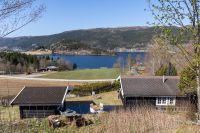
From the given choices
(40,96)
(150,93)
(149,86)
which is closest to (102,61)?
(149,86)

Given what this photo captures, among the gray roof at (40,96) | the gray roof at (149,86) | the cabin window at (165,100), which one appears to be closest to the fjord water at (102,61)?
the gray roof at (149,86)

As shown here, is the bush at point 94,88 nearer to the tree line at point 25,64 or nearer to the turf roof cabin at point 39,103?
the turf roof cabin at point 39,103

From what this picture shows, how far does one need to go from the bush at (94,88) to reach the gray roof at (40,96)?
10.1 metres

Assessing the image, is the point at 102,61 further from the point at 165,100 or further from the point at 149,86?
the point at 165,100

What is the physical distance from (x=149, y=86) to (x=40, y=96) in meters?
9.94

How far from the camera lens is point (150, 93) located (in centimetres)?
2536

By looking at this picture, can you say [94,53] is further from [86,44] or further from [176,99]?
[176,99]

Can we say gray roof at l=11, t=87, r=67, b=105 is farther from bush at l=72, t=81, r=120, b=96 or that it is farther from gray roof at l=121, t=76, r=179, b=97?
bush at l=72, t=81, r=120, b=96

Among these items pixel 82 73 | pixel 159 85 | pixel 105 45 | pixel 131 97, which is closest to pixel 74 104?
pixel 131 97

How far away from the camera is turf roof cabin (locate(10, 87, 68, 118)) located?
2280cm

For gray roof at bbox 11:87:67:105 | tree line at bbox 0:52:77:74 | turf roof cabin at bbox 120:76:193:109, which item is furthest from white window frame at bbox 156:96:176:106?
tree line at bbox 0:52:77:74

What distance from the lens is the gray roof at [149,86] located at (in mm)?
25328

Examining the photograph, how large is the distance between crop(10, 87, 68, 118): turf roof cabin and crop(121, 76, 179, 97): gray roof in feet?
19.6

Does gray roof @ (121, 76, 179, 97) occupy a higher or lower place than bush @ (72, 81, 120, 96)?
higher
